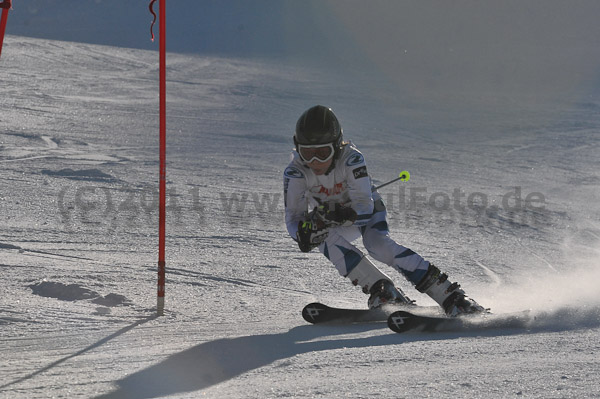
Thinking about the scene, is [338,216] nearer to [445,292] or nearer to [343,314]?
[343,314]

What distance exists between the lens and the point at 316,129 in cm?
483

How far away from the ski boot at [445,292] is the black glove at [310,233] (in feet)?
2.50

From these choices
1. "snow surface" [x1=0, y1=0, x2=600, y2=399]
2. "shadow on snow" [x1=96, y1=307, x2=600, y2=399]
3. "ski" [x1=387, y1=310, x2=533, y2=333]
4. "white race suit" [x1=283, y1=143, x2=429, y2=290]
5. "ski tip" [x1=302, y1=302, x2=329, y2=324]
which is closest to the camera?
"shadow on snow" [x1=96, y1=307, x2=600, y2=399]

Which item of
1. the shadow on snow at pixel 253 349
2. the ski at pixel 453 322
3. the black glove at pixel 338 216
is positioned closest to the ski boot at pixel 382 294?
the shadow on snow at pixel 253 349

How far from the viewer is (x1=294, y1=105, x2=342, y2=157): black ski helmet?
483 centimetres

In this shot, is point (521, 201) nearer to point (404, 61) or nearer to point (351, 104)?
point (351, 104)

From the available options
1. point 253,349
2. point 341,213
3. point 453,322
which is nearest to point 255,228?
point 341,213

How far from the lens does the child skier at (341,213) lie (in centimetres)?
485

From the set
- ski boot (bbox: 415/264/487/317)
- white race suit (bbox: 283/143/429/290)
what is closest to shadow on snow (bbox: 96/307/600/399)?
ski boot (bbox: 415/264/487/317)

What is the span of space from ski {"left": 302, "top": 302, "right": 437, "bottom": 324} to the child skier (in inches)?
2.6

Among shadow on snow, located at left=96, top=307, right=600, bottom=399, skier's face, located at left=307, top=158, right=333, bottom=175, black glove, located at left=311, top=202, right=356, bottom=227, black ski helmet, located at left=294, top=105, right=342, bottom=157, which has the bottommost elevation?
shadow on snow, located at left=96, top=307, right=600, bottom=399

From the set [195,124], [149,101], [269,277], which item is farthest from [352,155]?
[149,101]

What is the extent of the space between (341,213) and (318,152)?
1.38ft

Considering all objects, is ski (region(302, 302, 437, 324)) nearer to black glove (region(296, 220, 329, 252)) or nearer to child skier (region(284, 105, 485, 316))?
child skier (region(284, 105, 485, 316))
